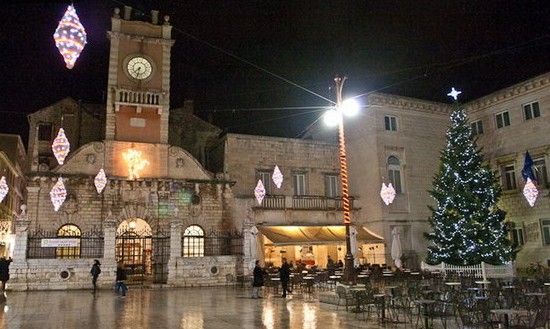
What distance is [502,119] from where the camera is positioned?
28844 millimetres

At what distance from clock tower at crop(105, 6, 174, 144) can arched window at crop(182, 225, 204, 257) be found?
17.8ft

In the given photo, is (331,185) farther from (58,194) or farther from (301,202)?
(58,194)

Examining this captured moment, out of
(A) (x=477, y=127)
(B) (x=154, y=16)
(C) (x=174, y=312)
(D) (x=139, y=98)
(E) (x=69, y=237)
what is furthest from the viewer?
(A) (x=477, y=127)

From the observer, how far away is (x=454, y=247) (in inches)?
917

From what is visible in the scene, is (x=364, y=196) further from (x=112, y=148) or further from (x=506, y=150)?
(x=112, y=148)

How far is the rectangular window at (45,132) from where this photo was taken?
1312 inches

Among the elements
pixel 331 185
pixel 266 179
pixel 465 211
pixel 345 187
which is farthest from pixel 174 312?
pixel 331 185

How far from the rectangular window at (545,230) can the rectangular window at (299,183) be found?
13.8 metres

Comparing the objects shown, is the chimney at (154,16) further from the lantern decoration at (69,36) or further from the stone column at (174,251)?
the lantern decoration at (69,36)

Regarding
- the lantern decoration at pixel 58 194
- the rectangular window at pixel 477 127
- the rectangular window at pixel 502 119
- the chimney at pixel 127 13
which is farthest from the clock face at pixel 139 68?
the rectangular window at pixel 502 119

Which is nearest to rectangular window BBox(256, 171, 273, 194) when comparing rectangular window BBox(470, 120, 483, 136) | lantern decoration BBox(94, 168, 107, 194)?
lantern decoration BBox(94, 168, 107, 194)

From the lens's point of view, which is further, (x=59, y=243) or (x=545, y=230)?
(x=545, y=230)

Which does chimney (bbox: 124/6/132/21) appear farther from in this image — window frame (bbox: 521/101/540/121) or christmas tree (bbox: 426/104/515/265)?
window frame (bbox: 521/101/540/121)

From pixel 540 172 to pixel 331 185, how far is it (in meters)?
12.3
